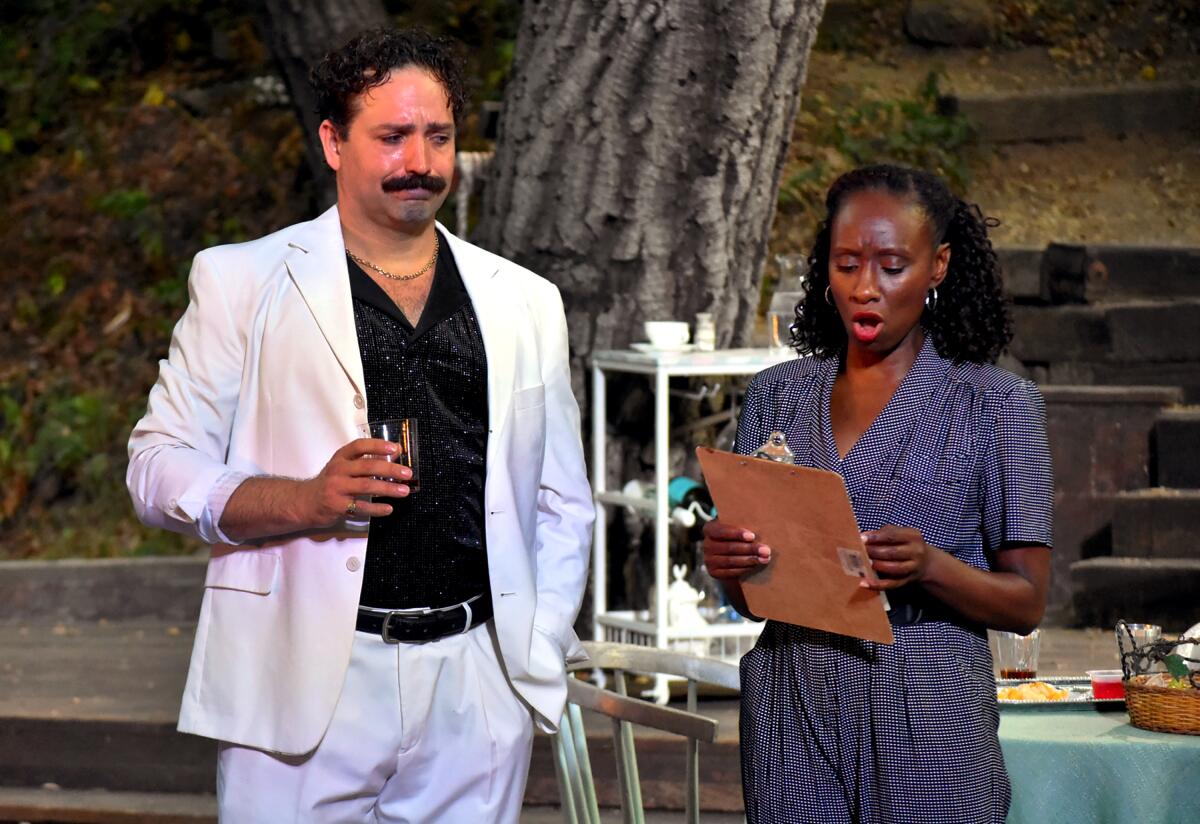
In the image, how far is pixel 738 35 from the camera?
4938mm

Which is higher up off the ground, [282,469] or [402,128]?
[402,128]

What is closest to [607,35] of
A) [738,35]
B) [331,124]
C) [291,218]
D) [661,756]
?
[738,35]

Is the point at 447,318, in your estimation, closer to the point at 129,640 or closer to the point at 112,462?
the point at 129,640

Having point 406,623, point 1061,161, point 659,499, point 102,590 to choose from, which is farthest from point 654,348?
point 1061,161

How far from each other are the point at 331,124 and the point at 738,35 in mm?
2638

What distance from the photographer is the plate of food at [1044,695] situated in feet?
9.52

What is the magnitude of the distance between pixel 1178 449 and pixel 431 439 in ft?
13.6

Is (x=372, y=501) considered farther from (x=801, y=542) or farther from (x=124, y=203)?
(x=124, y=203)

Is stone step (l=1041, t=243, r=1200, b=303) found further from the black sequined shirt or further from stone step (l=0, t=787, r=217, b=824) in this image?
the black sequined shirt

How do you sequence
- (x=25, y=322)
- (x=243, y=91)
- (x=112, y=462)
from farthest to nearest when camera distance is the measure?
(x=243, y=91), (x=25, y=322), (x=112, y=462)

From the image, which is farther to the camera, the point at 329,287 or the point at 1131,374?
the point at 1131,374

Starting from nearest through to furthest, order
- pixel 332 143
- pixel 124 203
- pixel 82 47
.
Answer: pixel 332 143 < pixel 124 203 < pixel 82 47

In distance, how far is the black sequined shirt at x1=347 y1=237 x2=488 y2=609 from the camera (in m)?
2.44

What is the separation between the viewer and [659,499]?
485 cm
